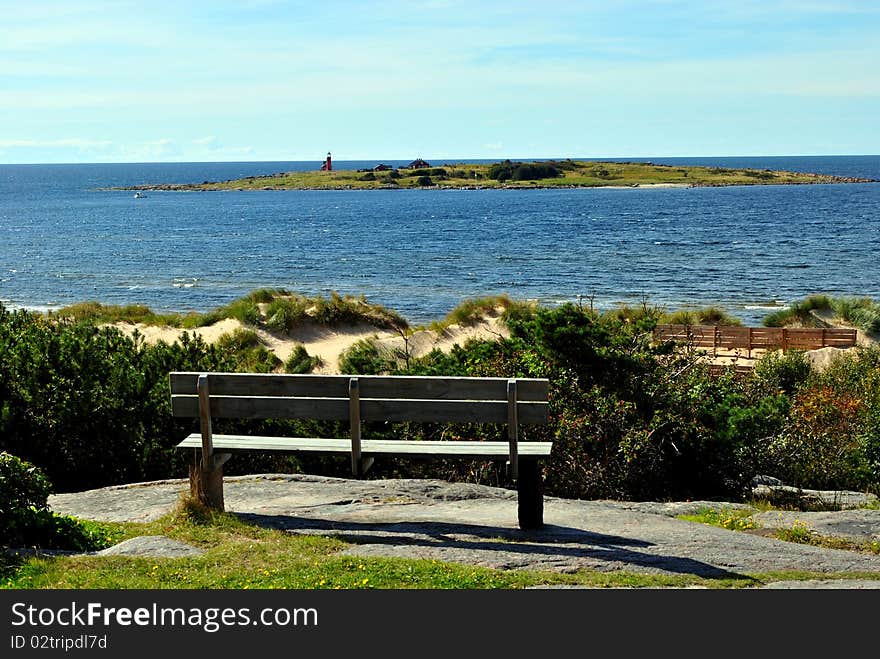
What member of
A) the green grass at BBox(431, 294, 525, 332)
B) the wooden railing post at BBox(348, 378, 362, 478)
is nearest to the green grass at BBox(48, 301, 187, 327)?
the green grass at BBox(431, 294, 525, 332)

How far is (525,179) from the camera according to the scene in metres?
169

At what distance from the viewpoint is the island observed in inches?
6491

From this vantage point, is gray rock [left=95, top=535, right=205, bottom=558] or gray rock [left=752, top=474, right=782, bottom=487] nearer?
gray rock [left=95, top=535, right=205, bottom=558]

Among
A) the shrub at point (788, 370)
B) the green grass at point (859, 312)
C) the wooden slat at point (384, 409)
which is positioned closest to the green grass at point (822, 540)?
the wooden slat at point (384, 409)

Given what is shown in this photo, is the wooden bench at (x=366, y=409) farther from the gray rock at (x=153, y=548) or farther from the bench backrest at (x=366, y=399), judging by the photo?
the gray rock at (x=153, y=548)

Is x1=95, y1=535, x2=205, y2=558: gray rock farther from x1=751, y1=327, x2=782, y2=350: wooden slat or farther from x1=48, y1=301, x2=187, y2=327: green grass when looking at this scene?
x1=48, y1=301, x2=187, y2=327: green grass

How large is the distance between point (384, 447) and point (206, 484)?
1397 millimetres

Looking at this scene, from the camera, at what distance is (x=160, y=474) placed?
10.2m

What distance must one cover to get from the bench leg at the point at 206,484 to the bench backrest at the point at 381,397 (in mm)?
422

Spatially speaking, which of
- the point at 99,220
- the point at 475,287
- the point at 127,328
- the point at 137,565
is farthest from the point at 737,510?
the point at 99,220

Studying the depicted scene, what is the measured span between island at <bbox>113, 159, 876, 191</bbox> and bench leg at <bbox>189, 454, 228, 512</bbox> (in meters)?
157

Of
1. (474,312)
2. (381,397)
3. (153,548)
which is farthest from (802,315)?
(153,548)

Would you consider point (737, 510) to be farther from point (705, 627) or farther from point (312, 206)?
point (312, 206)

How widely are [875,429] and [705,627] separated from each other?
6.74 meters
